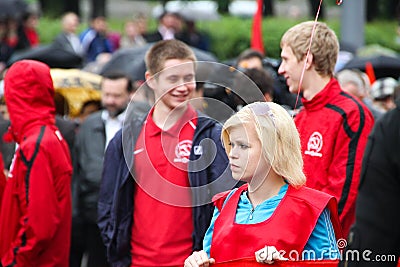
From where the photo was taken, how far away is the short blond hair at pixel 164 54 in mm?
6629

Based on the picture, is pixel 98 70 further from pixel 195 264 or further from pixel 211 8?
pixel 211 8

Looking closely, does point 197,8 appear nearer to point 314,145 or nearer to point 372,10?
point 372,10

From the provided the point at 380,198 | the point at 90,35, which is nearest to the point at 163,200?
the point at 380,198

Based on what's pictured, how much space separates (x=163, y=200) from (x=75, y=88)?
540 cm

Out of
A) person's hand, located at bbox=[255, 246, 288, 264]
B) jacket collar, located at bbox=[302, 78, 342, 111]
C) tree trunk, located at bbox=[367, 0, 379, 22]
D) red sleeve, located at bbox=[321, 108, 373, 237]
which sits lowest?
tree trunk, located at bbox=[367, 0, 379, 22]

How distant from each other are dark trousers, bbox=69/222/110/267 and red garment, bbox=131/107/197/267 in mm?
3104

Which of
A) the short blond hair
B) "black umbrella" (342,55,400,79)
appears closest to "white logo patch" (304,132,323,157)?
the short blond hair

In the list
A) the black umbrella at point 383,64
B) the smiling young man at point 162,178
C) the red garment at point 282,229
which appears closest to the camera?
the red garment at point 282,229

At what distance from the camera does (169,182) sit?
20.4 ft

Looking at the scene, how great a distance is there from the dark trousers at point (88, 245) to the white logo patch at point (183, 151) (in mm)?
3291

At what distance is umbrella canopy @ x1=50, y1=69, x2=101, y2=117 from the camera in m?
11.3

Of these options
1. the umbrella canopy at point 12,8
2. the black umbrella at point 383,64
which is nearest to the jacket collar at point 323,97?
the black umbrella at point 383,64

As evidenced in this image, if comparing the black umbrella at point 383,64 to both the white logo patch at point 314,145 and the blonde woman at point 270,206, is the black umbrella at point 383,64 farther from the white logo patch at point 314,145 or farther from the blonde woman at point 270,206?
the blonde woman at point 270,206

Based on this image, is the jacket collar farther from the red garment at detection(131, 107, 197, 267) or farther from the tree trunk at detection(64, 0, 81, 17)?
the tree trunk at detection(64, 0, 81, 17)
